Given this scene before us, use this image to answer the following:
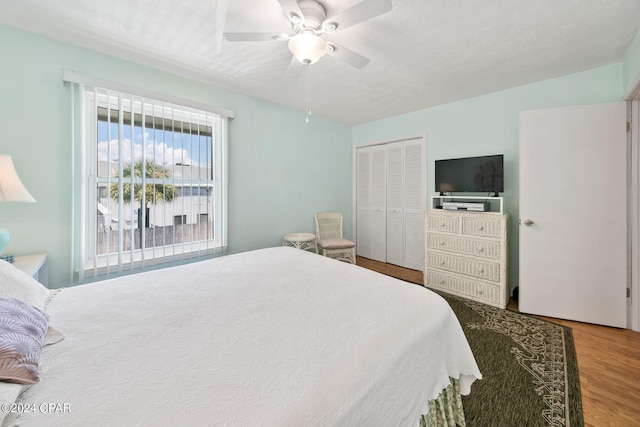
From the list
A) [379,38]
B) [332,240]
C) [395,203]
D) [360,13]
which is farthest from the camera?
[395,203]

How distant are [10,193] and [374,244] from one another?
4.19m

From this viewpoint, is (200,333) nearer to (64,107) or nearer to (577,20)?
(64,107)

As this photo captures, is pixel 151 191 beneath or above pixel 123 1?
beneath

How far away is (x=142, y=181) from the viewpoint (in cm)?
249

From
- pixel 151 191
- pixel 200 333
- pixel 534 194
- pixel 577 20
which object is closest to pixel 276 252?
pixel 200 333

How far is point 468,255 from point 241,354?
290cm

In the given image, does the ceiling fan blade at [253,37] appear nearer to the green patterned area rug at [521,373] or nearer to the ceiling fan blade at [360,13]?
the ceiling fan blade at [360,13]

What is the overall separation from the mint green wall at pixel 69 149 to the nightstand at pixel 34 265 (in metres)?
0.08

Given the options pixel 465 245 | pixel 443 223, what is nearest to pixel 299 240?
pixel 443 223

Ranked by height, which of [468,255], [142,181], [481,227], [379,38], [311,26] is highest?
[379,38]

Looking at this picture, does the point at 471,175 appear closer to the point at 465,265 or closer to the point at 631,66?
the point at 465,265

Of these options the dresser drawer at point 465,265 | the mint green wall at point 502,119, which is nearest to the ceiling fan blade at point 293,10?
the mint green wall at point 502,119

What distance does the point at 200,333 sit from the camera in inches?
39.6

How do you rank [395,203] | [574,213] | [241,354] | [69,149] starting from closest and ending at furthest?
[241,354], [69,149], [574,213], [395,203]
